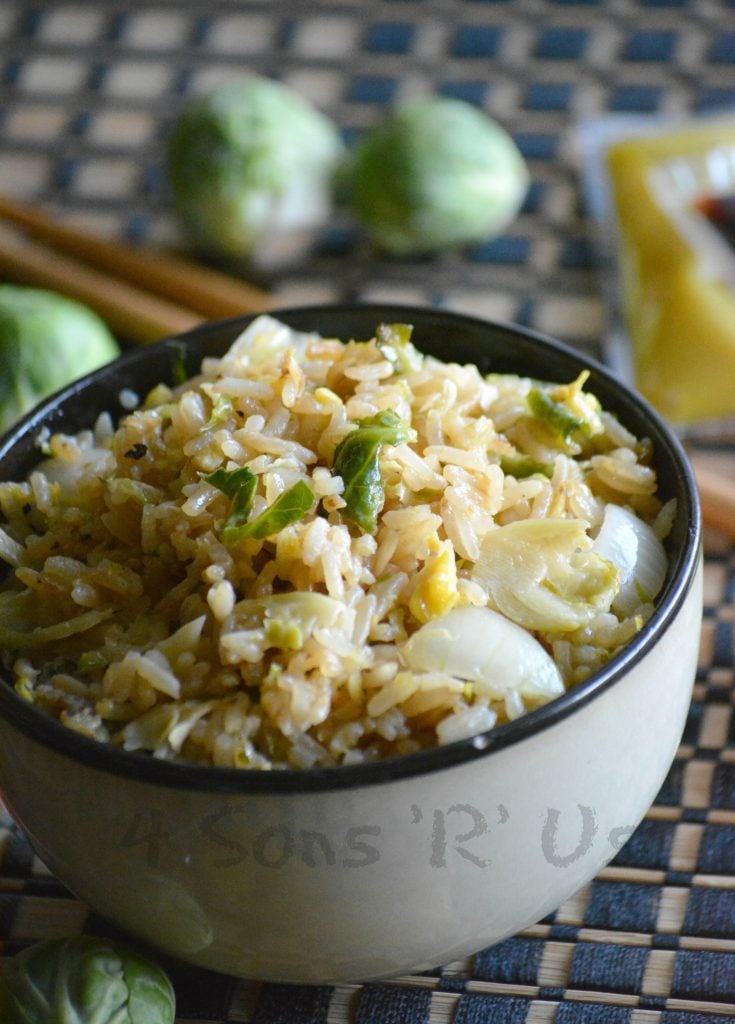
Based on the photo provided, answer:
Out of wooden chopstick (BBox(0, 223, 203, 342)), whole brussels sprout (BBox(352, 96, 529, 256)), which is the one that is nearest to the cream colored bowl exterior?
wooden chopstick (BBox(0, 223, 203, 342))

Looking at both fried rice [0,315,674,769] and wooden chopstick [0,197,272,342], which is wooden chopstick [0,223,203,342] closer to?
wooden chopstick [0,197,272,342]

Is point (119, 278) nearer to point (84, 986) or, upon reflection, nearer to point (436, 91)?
Result: point (436, 91)

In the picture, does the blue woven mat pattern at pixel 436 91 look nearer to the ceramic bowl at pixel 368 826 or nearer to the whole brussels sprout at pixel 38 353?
the ceramic bowl at pixel 368 826

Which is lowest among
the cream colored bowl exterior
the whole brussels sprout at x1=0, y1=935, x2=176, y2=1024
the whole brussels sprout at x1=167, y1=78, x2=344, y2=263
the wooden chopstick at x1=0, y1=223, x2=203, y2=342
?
the whole brussels sprout at x1=0, y1=935, x2=176, y2=1024

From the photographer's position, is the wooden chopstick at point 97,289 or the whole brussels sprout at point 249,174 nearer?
the wooden chopstick at point 97,289

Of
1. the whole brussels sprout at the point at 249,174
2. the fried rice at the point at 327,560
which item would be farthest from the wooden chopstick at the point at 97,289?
the fried rice at the point at 327,560

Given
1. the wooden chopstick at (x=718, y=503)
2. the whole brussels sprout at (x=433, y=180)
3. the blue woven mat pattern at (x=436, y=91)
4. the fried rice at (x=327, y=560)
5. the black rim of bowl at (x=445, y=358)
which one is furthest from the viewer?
the whole brussels sprout at (x=433, y=180)
